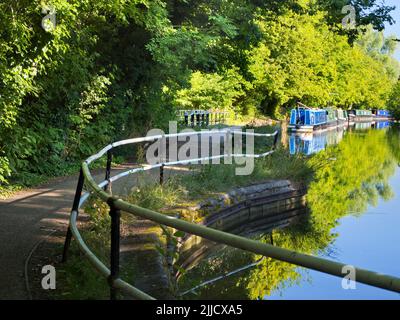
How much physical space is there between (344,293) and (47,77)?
24.3ft

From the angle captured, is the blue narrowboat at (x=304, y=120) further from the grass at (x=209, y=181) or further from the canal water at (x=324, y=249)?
the grass at (x=209, y=181)

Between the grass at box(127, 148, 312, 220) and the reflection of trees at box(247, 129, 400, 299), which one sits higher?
the grass at box(127, 148, 312, 220)

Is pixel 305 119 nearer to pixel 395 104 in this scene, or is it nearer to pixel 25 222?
pixel 25 222

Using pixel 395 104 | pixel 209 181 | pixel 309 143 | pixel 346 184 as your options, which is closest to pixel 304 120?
pixel 309 143

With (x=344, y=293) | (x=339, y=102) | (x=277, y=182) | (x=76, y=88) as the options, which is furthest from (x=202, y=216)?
(x=339, y=102)

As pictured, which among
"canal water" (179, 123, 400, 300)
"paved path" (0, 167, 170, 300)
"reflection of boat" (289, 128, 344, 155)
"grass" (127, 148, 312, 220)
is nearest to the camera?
"paved path" (0, 167, 170, 300)

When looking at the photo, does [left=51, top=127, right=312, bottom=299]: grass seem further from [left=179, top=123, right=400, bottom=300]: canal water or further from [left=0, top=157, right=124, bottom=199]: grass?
[left=0, top=157, right=124, bottom=199]: grass

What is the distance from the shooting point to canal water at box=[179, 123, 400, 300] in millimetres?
7684

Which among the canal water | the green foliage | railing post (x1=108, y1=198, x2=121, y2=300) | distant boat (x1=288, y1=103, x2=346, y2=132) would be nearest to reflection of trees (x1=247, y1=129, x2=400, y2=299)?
the canal water

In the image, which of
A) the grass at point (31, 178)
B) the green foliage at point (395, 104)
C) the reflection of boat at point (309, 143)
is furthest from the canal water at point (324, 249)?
the green foliage at point (395, 104)

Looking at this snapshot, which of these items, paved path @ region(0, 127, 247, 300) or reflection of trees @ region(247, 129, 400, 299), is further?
reflection of trees @ region(247, 129, 400, 299)

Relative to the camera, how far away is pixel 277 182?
43.1 ft

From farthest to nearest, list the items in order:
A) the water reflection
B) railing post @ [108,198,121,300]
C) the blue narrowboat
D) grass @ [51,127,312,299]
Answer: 1. the blue narrowboat
2. the water reflection
3. grass @ [51,127,312,299]
4. railing post @ [108,198,121,300]

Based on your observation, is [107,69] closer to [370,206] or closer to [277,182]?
[277,182]
